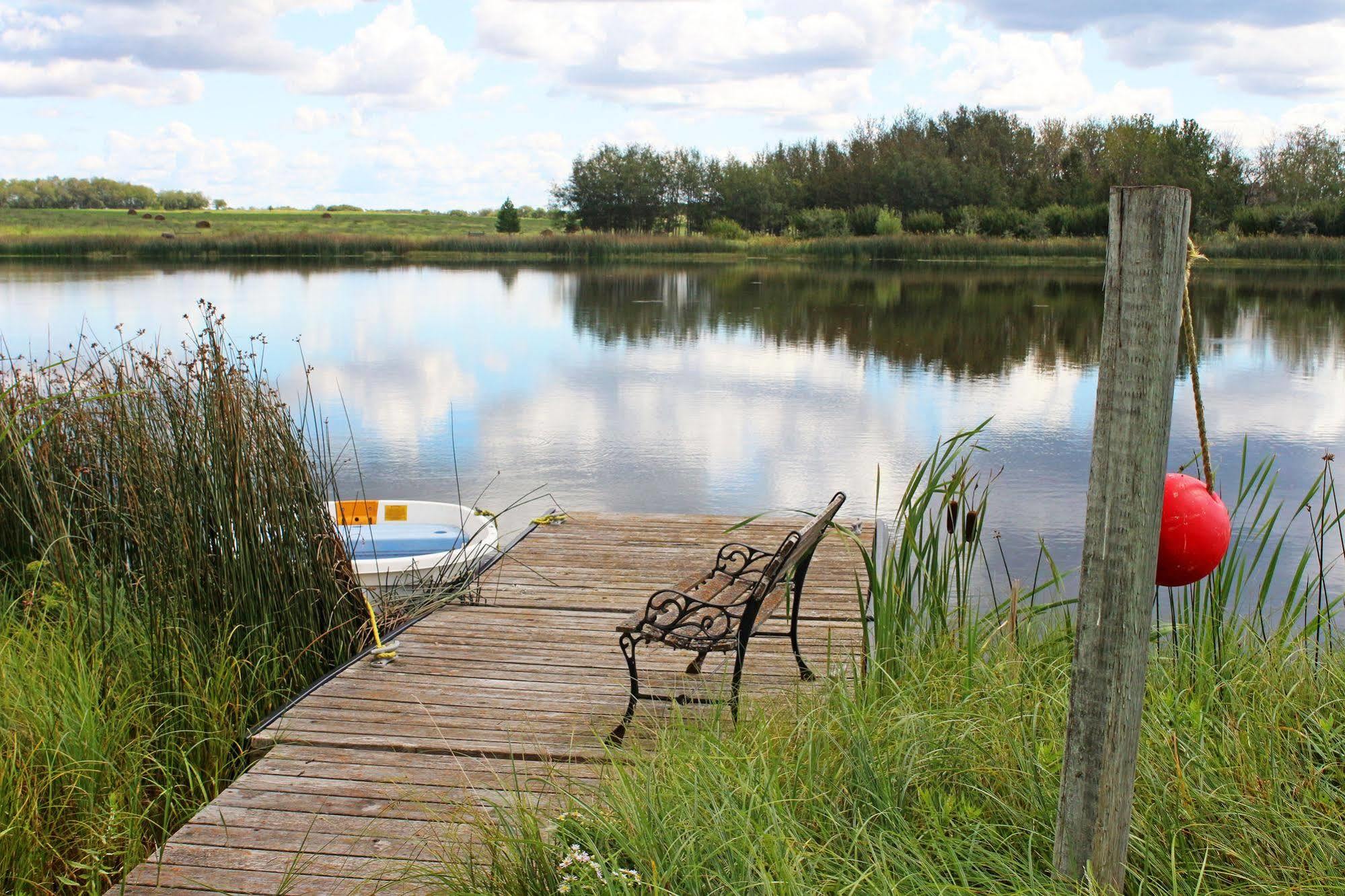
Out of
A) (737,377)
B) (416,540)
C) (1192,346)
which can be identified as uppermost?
(1192,346)

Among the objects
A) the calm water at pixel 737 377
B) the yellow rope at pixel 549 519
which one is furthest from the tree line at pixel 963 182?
the yellow rope at pixel 549 519

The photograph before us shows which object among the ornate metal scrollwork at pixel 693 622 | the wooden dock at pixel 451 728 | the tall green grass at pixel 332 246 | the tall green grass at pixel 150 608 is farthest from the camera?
the tall green grass at pixel 332 246

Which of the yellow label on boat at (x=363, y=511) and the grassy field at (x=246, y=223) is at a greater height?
the grassy field at (x=246, y=223)

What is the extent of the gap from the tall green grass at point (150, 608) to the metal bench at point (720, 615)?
1.13 m

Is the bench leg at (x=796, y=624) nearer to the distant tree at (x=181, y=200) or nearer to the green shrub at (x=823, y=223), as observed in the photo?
the green shrub at (x=823, y=223)

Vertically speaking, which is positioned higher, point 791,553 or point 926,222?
point 926,222

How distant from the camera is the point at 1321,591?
3479 mm

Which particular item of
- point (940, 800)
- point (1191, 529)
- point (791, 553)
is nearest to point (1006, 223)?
point (791, 553)

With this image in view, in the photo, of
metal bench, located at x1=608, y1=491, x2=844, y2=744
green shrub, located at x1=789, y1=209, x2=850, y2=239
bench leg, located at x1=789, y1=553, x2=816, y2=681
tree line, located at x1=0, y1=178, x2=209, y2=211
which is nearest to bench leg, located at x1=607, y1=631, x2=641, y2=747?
metal bench, located at x1=608, y1=491, x2=844, y2=744

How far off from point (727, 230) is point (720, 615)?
46.7 metres

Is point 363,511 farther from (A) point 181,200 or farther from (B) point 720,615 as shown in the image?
(A) point 181,200

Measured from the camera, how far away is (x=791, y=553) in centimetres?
306

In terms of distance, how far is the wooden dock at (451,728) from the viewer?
2.38 metres

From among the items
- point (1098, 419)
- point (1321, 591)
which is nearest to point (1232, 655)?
point (1321, 591)
